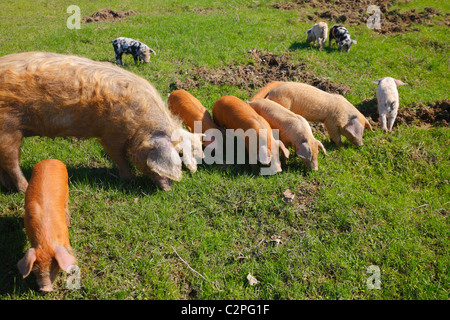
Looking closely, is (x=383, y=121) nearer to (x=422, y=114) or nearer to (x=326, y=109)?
(x=422, y=114)

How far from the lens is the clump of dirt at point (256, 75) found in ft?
22.9

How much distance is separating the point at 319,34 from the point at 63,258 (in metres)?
8.19

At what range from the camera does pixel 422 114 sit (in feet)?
20.5

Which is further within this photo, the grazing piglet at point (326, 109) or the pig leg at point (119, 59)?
the pig leg at point (119, 59)

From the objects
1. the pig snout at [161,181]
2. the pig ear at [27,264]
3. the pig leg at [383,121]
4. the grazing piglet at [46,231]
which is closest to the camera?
the pig ear at [27,264]

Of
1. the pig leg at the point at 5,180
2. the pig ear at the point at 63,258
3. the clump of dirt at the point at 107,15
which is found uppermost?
the clump of dirt at the point at 107,15

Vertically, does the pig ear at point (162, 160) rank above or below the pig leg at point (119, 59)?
below

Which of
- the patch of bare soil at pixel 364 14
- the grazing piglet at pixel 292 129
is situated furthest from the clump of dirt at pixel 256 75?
the patch of bare soil at pixel 364 14

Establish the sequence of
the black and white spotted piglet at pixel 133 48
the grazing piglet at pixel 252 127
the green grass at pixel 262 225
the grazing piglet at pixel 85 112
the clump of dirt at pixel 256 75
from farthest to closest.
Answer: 1. the black and white spotted piglet at pixel 133 48
2. the clump of dirt at pixel 256 75
3. the grazing piglet at pixel 252 127
4. the grazing piglet at pixel 85 112
5. the green grass at pixel 262 225

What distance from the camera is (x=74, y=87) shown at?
4156 mm

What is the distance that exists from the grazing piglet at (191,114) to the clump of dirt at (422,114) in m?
3.08

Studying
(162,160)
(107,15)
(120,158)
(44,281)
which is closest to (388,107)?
(162,160)

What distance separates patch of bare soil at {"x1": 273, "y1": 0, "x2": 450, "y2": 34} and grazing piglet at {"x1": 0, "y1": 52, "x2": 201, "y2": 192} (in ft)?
28.4

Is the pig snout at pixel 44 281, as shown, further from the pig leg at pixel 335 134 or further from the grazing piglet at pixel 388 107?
the grazing piglet at pixel 388 107
